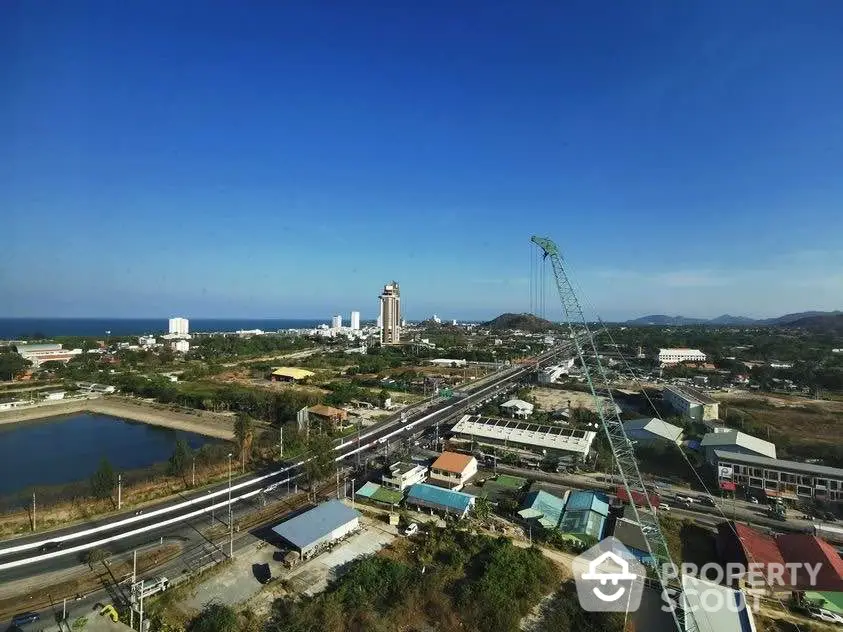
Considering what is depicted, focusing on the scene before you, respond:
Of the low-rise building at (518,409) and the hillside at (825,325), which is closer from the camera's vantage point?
the low-rise building at (518,409)

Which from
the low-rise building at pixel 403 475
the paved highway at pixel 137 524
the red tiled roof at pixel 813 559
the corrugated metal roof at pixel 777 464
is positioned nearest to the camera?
the red tiled roof at pixel 813 559

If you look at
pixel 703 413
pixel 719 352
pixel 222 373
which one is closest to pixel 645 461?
pixel 703 413

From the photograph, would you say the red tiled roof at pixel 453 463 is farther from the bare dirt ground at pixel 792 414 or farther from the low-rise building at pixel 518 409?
the bare dirt ground at pixel 792 414

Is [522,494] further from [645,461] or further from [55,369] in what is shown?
[55,369]

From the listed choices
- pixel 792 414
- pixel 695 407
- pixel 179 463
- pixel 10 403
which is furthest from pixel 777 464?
pixel 10 403

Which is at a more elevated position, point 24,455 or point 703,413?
point 703,413

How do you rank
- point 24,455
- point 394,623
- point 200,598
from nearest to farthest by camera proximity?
1. point 394,623
2. point 200,598
3. point 24,455

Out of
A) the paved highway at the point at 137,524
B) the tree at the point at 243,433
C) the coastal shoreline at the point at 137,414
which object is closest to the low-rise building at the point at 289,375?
the coastal shoreline at the point at 137,414
